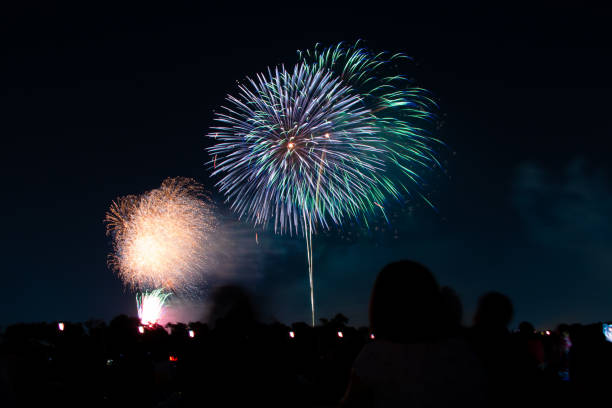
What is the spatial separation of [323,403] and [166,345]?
6.89 m

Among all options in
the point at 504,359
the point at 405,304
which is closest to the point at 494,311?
the point at 504,359

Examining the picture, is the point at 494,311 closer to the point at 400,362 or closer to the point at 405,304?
the point at 405,304

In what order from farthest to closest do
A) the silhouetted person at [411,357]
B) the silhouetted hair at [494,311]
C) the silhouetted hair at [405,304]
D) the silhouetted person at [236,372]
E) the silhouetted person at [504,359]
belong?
the silhouetted hair at [494,311]
the silhouetted person at [236,372]
the silhouetted person at [504,359]
the silhouetted hair at [405,304]
the silhouetted person at [411,357]

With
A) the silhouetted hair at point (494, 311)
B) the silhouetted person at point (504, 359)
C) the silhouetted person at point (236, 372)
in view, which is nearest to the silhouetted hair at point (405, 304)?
the silhouetted person at point (504, 359)

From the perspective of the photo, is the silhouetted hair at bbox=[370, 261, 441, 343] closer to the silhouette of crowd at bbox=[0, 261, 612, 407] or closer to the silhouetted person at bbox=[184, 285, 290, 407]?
the silhouette of crowd at bbox=[0, 261, 612, 407]

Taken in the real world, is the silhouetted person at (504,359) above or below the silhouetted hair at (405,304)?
below

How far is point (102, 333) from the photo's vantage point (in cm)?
1305

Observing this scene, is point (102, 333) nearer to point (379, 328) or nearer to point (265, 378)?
point (265, 378)

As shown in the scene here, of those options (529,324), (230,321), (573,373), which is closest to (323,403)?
(529,324)

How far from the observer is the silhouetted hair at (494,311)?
4677 millimetres

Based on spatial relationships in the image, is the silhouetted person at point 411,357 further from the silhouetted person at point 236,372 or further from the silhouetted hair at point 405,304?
the silhouetted person at point 236,372

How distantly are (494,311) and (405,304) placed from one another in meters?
2.69

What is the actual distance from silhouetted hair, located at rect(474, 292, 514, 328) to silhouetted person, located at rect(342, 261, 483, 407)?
7.50 ft

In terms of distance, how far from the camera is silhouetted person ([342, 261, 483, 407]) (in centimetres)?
244
